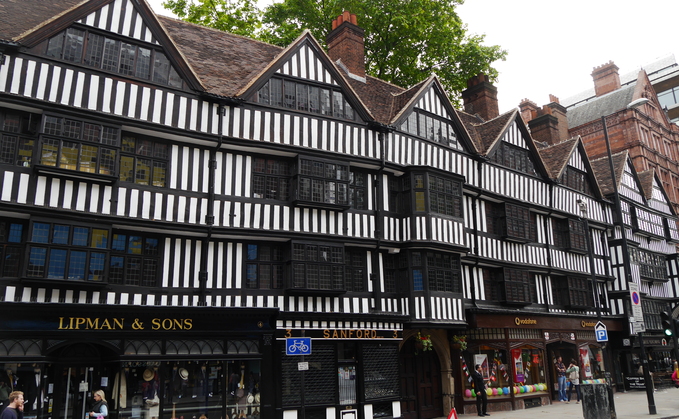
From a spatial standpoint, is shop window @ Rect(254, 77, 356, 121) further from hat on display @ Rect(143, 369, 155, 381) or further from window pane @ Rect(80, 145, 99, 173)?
hat on display @ Rect(143, 369, 155, 381)

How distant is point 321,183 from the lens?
17.0 m

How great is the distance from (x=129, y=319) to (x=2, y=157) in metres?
4.82

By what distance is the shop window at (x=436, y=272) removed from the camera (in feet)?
60.2

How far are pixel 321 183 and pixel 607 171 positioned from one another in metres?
22.7

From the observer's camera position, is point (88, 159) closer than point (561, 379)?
Yes

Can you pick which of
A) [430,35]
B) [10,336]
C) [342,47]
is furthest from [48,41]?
[430,35]

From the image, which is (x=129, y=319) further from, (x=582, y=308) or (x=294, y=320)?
(x=582, y=308)

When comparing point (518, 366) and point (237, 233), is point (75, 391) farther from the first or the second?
point (518, 366)

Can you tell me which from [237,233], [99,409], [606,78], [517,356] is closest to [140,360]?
[99,409]

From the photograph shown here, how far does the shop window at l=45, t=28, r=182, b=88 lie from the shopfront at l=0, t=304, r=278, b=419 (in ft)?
20.4

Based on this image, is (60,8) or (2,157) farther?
(60,8)

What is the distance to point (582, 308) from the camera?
25859mm

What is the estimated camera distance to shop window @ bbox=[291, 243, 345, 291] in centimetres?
1605

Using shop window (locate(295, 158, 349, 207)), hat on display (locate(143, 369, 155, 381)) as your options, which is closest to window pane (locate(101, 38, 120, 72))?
shop window (locate(295, 158, 349, 207))
